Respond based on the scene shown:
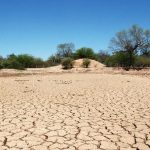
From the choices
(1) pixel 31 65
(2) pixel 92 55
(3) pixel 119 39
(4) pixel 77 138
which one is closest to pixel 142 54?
(3) pixel 119 39

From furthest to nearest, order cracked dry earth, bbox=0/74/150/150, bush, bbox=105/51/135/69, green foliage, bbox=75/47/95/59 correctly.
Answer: green foliage, bbox=75/47/95/59 → bush, bbox=105/51/135/69 → cracked dry earth, bbox=0/74/150/150

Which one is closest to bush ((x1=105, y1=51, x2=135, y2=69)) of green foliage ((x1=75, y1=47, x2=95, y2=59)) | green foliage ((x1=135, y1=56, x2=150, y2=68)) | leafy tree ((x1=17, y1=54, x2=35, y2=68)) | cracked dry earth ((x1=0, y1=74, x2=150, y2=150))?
green foliage ((x1=135, y1=56, x2=150, y2=68))

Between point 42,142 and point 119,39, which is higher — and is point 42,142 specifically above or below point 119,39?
below

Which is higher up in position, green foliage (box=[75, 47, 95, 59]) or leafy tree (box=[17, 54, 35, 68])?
green foliage (box=[75, 47, 95, 59])

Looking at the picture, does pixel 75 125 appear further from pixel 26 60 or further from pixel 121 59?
pixel 26 60

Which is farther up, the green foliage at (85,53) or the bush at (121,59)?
the green foliage at (85,53)

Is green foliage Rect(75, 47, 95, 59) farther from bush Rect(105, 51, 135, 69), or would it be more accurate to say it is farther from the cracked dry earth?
the cracked dry earth

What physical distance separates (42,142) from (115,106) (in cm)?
432

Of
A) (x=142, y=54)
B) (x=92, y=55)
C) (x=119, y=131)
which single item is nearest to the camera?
(x=119, y=131)

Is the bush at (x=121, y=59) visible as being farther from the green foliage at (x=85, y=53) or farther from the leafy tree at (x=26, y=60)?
the leafy tree at (x=26, y=60)

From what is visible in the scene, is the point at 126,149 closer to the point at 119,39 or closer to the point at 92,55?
the point at 119,39

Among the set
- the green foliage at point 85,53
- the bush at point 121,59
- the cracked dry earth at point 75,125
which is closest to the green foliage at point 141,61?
the bush at point 121,59

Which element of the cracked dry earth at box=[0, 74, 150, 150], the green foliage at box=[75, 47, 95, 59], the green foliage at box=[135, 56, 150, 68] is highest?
the green foliage at box=[75, 47, 95, 59]

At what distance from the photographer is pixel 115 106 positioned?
30.9ft
